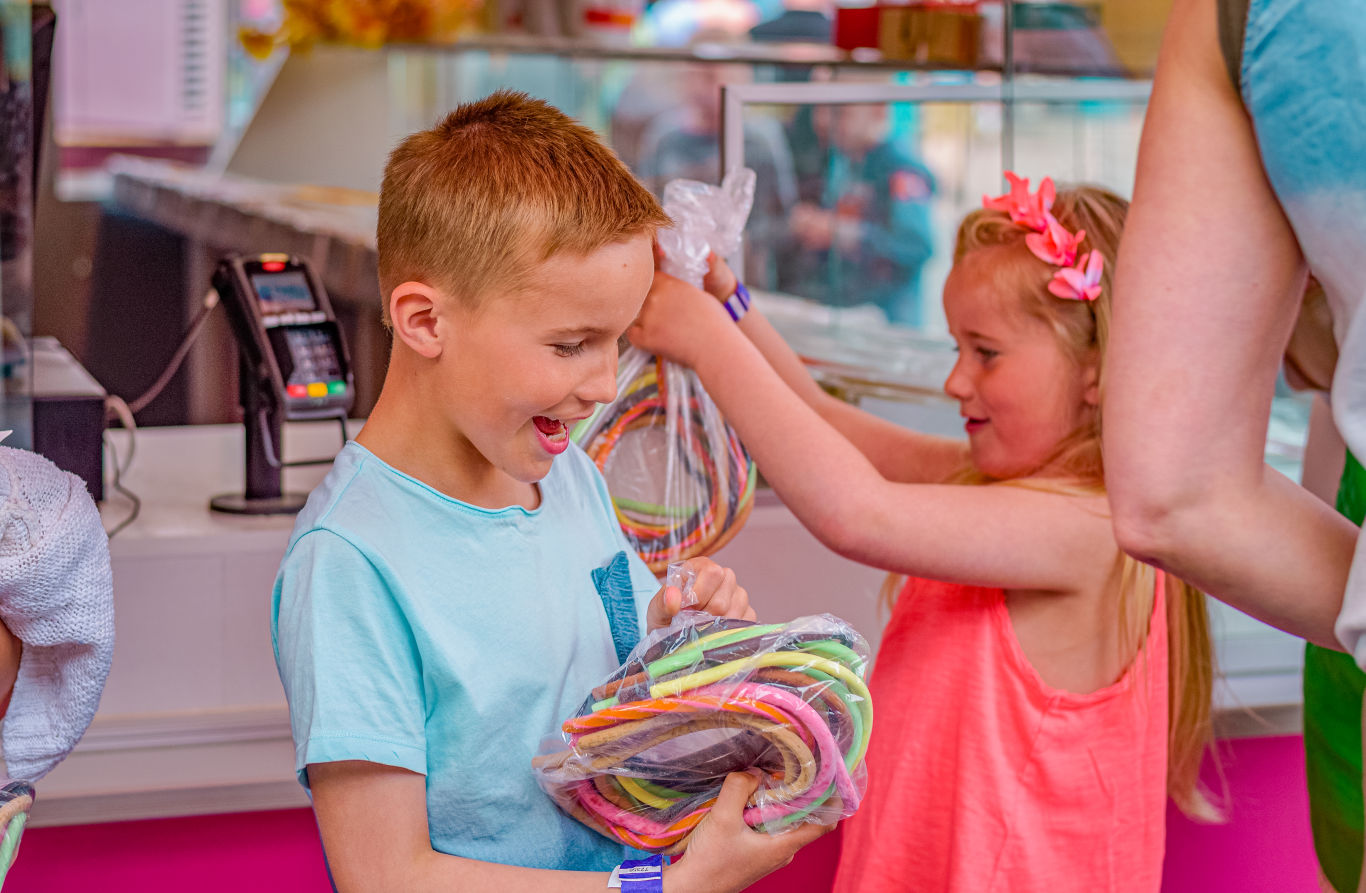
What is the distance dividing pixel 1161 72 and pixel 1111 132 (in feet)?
6.95

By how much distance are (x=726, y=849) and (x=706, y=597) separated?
0.20m

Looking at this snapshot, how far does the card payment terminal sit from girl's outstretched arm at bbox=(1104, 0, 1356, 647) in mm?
1518

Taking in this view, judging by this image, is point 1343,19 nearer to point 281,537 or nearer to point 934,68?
point 281,537

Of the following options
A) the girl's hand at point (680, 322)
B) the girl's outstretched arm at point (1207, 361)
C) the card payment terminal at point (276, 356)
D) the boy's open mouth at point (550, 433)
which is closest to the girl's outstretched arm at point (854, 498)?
the girl's hand at point (680, 322)

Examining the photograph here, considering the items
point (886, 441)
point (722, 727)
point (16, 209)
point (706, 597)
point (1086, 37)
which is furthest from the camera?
point (1086, 37)

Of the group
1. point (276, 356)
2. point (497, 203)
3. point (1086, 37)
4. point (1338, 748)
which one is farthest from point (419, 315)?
point (1086, 37)

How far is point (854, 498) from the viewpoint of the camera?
1.30 metres

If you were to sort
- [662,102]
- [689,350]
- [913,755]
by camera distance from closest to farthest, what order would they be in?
[689,350]
[913,755]
[662,102]

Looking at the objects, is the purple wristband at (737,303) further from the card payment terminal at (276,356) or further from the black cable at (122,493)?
the black cable at (122,493)

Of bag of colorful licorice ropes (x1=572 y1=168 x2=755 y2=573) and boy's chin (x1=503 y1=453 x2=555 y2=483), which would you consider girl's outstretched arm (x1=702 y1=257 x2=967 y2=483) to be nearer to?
bag of colorful licorice ropes (x1=572 y1=168 x2=755 y2=573)

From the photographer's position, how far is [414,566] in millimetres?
954

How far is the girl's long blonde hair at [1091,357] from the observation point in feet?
4.67

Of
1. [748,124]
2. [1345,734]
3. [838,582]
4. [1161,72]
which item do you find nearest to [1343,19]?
[1161,72]

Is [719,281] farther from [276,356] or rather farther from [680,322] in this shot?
[276,356]
